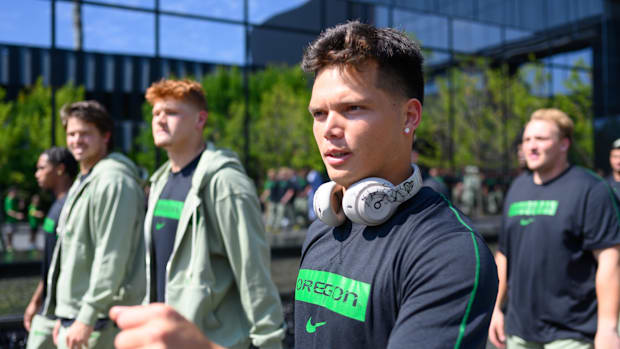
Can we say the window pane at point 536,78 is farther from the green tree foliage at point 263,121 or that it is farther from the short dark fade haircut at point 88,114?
the short dark fade haircut at point 88,114

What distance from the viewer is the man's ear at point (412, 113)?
144 centimetres

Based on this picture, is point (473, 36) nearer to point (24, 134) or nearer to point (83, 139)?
point (83, 139)

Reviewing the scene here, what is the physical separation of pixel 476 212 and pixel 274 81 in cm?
1864

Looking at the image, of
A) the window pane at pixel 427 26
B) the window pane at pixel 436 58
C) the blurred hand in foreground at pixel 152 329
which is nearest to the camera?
the blurred hand in foreground at pixel 152 329

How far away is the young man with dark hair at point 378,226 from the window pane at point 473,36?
57.2 ft

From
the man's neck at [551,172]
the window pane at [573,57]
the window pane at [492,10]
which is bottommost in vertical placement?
the man's neck at [551,172]

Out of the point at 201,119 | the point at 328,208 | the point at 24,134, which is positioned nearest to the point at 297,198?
the point at 24,134

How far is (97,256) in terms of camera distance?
3.35m

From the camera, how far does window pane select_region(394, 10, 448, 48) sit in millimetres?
17047

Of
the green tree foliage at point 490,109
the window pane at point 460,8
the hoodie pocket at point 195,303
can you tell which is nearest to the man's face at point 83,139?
the hoodie pocket at point 195,303

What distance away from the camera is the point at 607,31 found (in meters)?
21.5

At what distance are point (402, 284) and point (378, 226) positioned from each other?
209 millimetres

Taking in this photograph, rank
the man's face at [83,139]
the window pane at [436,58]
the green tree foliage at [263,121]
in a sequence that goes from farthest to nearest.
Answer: the green tree foliage at [263,121] → the window pane at [436,58] → the man's face at [83,139]

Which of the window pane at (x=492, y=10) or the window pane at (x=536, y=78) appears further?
the window pane at (x=536, y=78)
